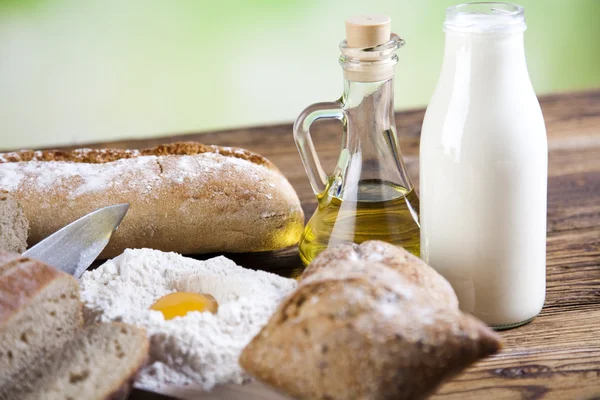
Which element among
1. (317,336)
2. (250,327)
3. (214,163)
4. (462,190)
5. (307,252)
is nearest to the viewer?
(317,336)

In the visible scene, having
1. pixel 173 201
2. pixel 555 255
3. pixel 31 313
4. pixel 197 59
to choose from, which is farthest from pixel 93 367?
pixel 197 59

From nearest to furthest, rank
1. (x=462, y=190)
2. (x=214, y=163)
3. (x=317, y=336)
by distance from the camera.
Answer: (x=317, y=336), (x=462, y=190), (x=214, y=163)

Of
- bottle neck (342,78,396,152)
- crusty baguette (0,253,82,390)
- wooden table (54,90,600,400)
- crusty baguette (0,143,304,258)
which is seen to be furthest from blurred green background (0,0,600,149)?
crusty baguette (0,253,82,390)

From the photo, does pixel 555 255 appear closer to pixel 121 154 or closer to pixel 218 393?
pixel 218 393

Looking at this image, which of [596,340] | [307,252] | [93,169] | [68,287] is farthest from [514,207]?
[93,169]

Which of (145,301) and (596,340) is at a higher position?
(145,301)

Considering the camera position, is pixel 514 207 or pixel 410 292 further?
pixel 514 207

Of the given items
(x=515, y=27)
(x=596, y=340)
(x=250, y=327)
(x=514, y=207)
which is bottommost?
(x=596, y=340)

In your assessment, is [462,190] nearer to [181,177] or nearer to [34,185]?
[181,177]
